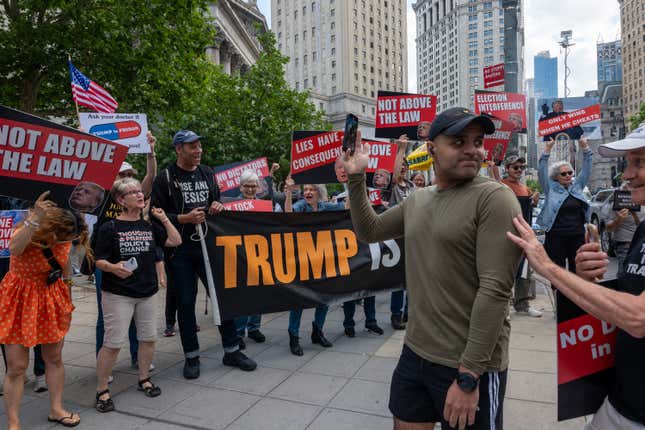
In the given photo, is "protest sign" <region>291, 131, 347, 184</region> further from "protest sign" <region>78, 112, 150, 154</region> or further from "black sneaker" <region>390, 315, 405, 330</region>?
"black sneaker" <region>390, 315, 405, 330</region>

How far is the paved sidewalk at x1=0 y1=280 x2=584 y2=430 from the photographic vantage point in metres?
3.53

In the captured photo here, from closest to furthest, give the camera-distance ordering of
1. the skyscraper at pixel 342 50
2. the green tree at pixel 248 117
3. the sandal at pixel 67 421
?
the sandal at pixel 67 421 < the green tree at pixel 248 117 < the skyscraper at pixel 342 50

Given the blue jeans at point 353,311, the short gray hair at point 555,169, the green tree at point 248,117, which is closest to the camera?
the blue jeans at point 353,311

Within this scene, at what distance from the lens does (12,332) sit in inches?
133

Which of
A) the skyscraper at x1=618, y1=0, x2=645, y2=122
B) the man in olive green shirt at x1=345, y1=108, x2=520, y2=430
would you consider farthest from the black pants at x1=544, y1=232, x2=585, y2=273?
the skyscraper at x1=618, y1=0, x2=645, y2=122

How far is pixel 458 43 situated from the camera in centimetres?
15100

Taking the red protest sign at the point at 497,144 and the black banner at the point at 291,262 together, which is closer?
the black banner at the point at 291,262

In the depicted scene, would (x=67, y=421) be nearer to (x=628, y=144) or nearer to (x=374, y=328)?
(x=374, y=328)

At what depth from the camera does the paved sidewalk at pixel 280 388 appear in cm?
353

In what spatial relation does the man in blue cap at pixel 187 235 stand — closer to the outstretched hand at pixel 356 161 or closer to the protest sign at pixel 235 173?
the outstretched hand at pixel 356 161

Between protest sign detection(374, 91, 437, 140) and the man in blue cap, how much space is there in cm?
332

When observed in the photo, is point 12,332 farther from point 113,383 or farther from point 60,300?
point 113,383

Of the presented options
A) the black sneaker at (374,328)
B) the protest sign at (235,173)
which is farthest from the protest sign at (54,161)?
the protest sign at (235,173)

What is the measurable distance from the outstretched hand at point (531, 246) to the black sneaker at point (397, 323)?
4351mm
